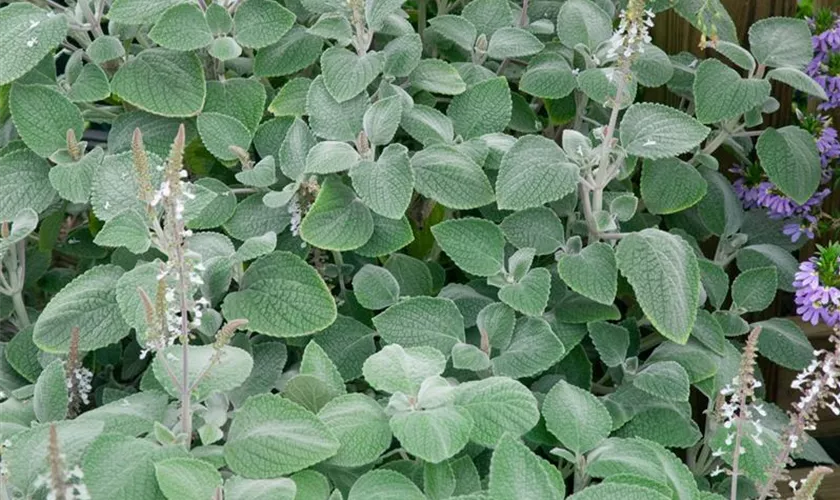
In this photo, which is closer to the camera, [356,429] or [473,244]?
[356,429]

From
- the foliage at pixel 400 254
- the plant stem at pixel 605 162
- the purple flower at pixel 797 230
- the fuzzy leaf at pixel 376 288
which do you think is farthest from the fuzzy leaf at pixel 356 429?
the purple flower at pixel 797 230

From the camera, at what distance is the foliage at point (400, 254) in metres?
1.16

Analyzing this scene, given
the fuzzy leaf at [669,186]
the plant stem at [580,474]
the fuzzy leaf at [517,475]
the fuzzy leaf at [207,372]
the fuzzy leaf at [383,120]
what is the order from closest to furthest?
the fuzzy leaf at [517,475]
the fuzzy leaf at [207,372]
the plant stem at [580,474]
the fuzzy leaf at [383,120]
the fuzzy leaf at [669,186]

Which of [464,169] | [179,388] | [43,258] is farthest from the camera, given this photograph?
[43,258]

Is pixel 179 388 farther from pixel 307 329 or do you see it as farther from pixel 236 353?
pixel 307 329

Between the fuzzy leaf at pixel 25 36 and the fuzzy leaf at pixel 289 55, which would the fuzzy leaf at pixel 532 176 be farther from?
the fuzzy leaf at pixel 25 36

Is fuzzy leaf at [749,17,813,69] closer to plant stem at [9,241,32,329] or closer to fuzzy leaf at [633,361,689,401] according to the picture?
fuzzy leaf at [633,361,689,401]

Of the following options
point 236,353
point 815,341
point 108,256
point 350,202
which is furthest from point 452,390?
point 815,341

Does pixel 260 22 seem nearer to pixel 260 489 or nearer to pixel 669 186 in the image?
pixel 669 186

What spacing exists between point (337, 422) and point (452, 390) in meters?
0.13

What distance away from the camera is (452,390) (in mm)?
1197

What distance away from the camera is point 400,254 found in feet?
5.07

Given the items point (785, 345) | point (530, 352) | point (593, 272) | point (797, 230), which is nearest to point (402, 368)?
point (530, 352)

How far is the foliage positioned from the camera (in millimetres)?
1164
